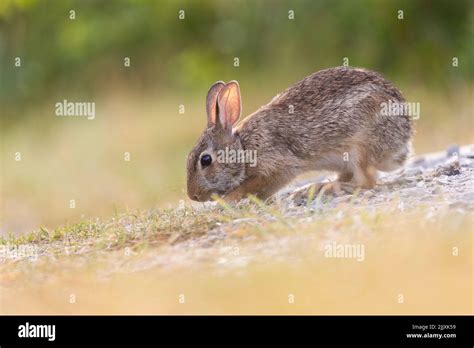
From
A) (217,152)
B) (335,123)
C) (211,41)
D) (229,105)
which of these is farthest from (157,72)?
(335,123)

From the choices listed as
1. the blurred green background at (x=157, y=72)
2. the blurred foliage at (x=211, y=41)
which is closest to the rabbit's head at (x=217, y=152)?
the blurred green background at (x=157, y=72)

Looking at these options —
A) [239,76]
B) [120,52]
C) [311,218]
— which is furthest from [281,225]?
[120,52]

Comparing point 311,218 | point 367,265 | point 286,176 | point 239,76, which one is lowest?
point 367,265

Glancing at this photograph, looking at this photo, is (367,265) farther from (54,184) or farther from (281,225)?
(54,184)

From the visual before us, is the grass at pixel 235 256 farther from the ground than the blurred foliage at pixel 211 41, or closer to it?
closer to it

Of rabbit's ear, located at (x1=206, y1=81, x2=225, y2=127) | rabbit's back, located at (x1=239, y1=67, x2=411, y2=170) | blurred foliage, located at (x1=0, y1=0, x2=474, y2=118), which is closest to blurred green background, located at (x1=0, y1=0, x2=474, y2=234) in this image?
blurred foliage, located at (x1=0, y1=0, x2=474, y2=118)

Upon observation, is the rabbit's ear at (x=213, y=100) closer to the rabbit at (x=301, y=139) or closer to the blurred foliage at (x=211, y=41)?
the rabbit at (x=301, y=139)
